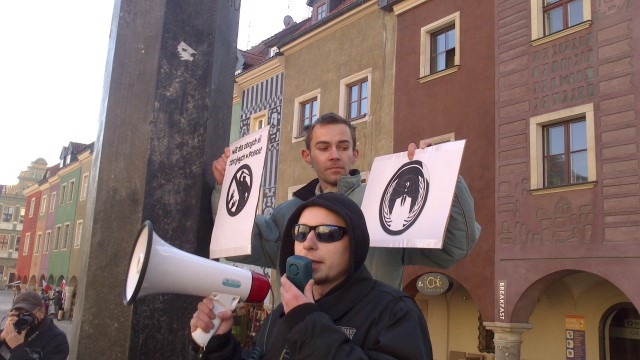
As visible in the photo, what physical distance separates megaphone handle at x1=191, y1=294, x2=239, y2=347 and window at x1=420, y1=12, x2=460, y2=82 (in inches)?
574

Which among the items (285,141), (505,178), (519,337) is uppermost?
(285,141)

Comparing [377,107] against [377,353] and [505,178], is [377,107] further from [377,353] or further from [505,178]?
[377,353]

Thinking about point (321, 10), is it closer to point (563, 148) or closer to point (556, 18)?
point (556, 18)

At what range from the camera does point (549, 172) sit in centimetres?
1363

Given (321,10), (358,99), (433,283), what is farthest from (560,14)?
(321,10)

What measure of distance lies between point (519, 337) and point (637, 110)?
5.19 m

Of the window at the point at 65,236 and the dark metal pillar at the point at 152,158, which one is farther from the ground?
the window at the point at 65,236

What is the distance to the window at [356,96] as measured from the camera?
18.5 meters

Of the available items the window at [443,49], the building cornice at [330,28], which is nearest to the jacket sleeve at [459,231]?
the window at [443,49]

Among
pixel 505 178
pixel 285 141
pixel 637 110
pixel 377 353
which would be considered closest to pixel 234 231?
pixel 377 353

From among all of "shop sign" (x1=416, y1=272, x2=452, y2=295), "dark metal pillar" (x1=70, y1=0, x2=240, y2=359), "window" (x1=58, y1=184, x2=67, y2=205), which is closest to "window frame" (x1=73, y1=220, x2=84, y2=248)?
"window" (x1=58, y1=184, x2=67, y2=205)

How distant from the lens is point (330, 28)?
2019 cm

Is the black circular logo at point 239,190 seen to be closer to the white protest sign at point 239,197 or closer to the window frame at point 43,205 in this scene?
the white protest sign at point 239,197

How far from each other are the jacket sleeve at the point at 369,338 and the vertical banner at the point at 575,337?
531 inches
